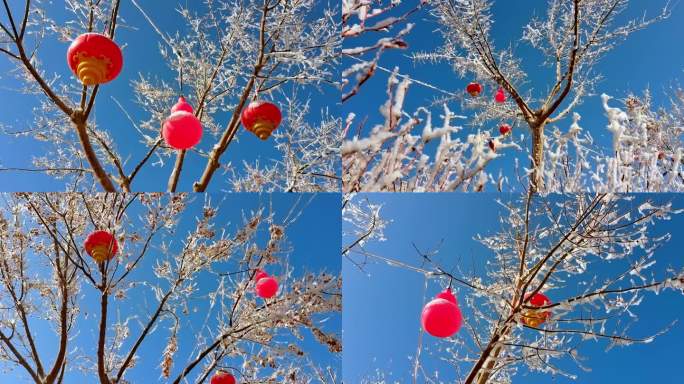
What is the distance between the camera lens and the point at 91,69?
1.51 m

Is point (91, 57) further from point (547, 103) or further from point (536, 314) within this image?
point (547, 103)

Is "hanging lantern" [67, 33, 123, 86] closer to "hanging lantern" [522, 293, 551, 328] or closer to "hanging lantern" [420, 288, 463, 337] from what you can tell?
"hanging lantern" [420, 288, 463, 337]

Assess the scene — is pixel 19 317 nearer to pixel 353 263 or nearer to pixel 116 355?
pixel 116 355

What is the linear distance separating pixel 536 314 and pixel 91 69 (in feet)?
6.78

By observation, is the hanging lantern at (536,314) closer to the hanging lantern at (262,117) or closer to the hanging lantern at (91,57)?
the hanging lantern at (262,117)

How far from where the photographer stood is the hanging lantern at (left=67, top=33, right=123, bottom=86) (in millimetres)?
1496

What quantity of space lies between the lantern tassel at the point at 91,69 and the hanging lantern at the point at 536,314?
2.01 m

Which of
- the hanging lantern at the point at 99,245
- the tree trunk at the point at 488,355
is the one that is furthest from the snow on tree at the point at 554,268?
the hanging lantern at the point at 99,245

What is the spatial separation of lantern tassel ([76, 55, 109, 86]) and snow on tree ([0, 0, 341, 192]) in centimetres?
99

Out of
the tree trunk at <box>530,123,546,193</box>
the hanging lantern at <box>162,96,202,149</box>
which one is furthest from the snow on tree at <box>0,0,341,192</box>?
the tree trunk at <box>530,123,546,193</box>

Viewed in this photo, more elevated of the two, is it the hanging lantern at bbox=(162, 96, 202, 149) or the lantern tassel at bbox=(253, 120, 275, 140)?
the lantern tassel at bbox=(253, 120, 275, 140)

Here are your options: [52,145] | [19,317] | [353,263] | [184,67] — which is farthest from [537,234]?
[19,317]

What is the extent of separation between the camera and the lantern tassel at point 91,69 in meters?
1.50

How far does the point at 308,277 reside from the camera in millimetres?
3352
